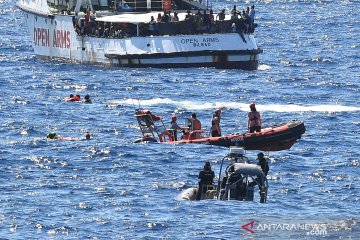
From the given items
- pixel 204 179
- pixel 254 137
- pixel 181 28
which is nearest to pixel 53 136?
pixel 254 137

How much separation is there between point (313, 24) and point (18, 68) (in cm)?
4132

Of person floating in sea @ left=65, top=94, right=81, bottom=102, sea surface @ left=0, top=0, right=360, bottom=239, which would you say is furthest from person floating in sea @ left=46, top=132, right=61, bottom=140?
person floating in sea @ left=65, top=94, right=81, bottom=102

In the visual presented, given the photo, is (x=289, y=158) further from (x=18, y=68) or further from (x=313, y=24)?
(x=313, y=24)

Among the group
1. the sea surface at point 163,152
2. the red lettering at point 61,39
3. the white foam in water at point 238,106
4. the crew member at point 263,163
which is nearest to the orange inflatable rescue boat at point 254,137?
the sea surface at point 163,152

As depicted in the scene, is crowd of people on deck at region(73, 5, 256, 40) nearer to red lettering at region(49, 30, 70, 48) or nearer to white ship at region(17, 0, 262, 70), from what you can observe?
white ship at region(17, 0, 262, 70)

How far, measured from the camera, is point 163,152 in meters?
62.2

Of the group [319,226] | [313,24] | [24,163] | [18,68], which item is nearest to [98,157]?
[24,163]

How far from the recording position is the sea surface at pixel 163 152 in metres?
49.3

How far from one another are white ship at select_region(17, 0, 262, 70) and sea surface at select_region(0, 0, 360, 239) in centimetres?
73

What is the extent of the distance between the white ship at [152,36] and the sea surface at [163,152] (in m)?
0.73

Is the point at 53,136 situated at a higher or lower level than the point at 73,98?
higher

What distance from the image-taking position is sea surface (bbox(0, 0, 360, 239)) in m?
49.3

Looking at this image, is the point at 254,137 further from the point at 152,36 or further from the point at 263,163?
the point at 152,36

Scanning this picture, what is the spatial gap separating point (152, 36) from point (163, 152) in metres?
24.7
